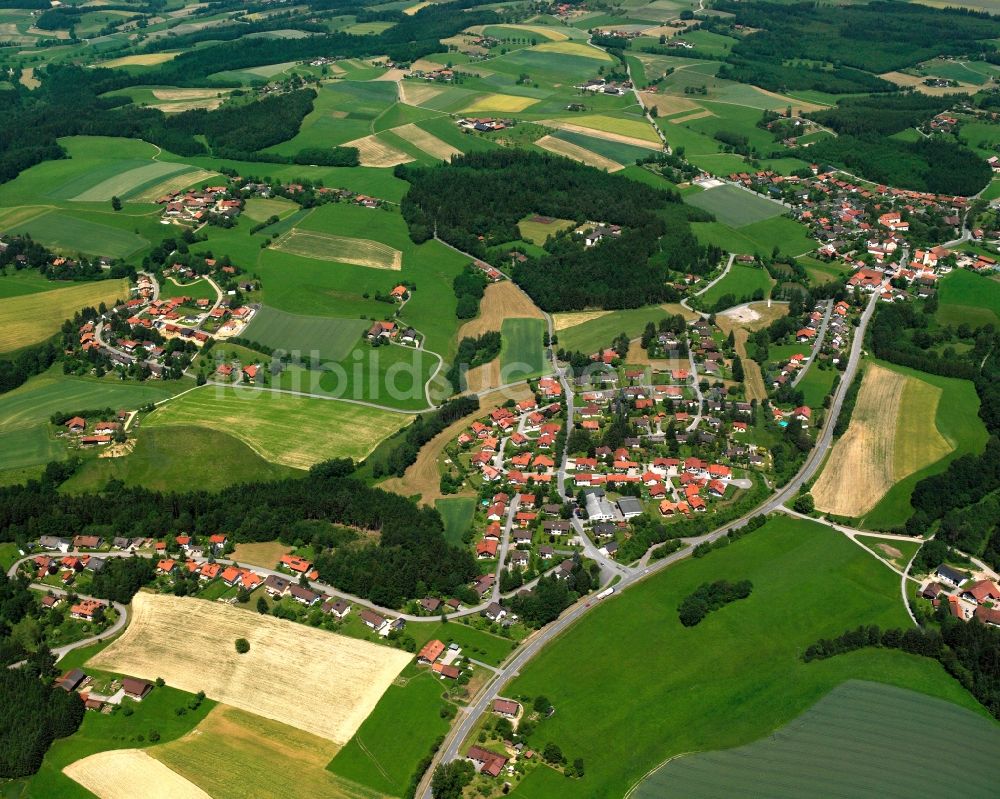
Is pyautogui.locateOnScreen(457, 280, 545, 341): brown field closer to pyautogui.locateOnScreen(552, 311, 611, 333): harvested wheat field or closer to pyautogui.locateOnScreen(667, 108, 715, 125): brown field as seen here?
pyautogui.locateOnScreen(552, 311, 611, 333): harvested wheat field

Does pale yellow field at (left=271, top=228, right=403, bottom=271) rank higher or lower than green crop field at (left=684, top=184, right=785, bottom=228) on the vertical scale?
lower

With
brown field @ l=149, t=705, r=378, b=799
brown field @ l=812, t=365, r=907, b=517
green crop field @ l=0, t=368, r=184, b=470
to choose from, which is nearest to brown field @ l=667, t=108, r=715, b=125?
brown field @ l=812, t=365, r=907, b=517

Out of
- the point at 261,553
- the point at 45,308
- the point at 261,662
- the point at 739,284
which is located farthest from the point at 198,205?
the point at 261,662

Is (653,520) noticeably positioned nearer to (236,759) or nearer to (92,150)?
(236,759)

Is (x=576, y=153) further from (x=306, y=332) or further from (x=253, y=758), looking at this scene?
(x=253, y=758)

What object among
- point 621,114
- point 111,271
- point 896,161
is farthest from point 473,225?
point 896,161

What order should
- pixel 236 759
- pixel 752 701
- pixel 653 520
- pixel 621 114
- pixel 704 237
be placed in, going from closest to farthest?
pixel 236 759 < pixel 752 701 < pixel 653 520 < pixel 704 237 < pixel 621 114

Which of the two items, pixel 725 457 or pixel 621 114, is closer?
pixel 725 457
